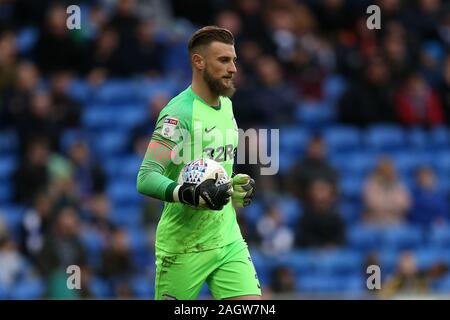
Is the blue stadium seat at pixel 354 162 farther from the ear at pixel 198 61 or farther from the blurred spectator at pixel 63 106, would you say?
the ear at pixel 198 61

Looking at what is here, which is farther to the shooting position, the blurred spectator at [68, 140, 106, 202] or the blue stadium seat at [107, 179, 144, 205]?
the blue stadium seat at [107, 179, 144, 205]

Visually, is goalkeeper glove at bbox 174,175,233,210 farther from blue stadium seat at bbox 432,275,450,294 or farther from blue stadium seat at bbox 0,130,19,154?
blue stadium seat at bbox 0,130,19,154

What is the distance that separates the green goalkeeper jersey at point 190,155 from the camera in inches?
Answer: 314

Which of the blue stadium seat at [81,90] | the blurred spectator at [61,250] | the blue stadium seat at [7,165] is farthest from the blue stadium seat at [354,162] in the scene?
the blue stadium seat at [7,165]

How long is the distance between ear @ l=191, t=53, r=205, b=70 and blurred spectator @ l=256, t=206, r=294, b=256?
6554 mm

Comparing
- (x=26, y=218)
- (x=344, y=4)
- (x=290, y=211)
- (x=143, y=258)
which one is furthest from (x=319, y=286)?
(x=344, y=4)

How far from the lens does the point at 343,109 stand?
55.4ft

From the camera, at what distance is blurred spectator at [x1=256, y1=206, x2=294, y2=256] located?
14.7 m

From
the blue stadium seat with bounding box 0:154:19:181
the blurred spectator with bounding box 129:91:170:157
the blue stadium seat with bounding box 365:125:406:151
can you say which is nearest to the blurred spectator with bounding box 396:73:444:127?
the blue stadium seat with bounding box 365:125:406:151

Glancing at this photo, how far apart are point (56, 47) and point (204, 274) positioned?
358 inches

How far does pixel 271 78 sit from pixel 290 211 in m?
1.91

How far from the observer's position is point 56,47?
54.7ft

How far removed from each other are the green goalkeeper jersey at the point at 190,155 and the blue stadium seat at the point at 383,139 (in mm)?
8675

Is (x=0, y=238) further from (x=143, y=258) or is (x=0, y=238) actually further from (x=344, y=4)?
(x=344, y=4)
